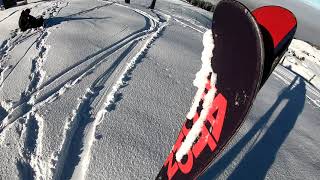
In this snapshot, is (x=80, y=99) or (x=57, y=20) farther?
(x=57, y=20)

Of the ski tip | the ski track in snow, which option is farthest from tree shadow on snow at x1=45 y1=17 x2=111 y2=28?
the ski tip

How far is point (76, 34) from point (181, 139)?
8.41 m

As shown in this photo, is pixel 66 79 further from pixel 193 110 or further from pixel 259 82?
pixel 259 82

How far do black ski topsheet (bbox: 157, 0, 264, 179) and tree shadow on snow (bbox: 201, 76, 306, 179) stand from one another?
1978 millimetres

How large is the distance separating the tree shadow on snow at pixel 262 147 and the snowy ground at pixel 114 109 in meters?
0.03

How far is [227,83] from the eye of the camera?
157 inches

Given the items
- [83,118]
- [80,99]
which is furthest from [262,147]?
[80,99]

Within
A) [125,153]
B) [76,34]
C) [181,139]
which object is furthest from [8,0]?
[181,139]

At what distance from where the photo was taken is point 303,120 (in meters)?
9.95

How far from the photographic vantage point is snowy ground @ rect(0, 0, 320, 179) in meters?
6.09

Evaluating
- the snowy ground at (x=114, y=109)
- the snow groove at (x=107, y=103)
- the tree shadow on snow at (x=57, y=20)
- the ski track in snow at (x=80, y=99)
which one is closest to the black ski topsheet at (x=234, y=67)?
the snow groove at (x=107, y=103)

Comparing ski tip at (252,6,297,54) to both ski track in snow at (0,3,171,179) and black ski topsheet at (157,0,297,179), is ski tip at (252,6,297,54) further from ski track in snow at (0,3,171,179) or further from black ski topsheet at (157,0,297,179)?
ski track in snow at (0,3,171,179)

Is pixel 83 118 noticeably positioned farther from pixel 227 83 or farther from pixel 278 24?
pixel 278 24

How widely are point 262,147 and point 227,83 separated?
4.02 m
